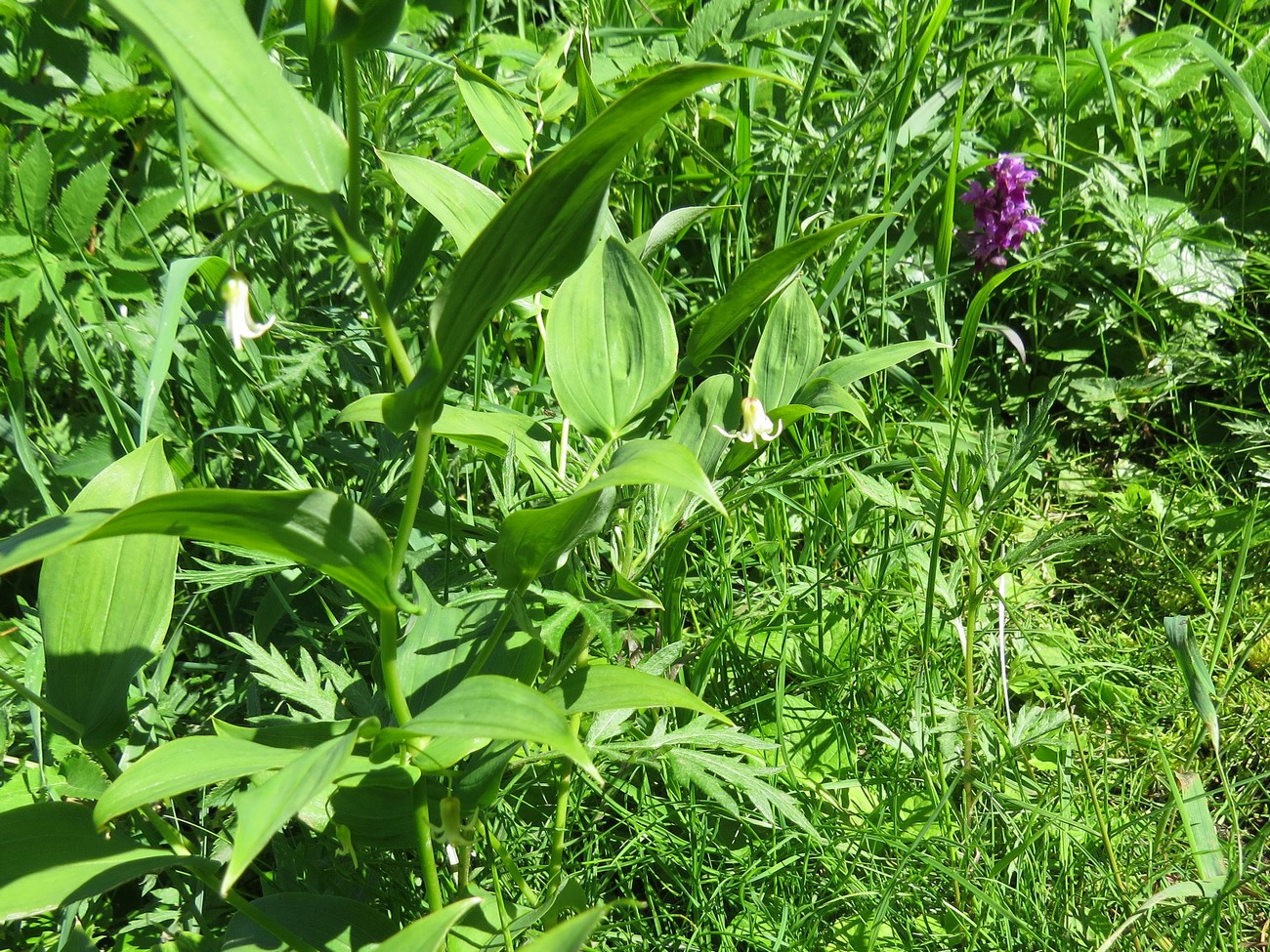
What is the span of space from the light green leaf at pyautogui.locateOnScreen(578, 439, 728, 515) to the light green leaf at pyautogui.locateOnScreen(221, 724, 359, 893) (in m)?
0.25

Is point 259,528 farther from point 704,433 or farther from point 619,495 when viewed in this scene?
point 704,433

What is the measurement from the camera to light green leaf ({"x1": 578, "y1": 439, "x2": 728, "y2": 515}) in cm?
72

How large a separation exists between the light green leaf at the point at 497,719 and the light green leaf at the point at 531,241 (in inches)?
8.1

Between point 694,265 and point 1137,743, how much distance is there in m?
1.03

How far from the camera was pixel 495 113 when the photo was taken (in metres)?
1.25

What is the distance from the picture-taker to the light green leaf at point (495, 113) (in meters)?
1.22

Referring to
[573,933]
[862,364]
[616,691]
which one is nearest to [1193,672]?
[862,364]

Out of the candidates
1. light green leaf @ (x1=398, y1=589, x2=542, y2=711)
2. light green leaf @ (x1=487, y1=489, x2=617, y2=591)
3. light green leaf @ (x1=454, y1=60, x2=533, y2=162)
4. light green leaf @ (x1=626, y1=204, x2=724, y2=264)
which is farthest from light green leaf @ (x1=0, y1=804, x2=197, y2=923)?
light green leaf @ (x1=454, y1=60, x2=533, y2=162)

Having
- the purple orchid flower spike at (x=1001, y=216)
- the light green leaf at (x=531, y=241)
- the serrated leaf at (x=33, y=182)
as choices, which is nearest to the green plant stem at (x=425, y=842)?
the light green leaf at (x=531, y=241)

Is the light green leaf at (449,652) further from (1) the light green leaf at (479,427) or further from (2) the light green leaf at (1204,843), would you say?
(2) the light green leaf at (1204,843)

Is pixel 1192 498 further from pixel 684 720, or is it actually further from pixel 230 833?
pixel 230 833

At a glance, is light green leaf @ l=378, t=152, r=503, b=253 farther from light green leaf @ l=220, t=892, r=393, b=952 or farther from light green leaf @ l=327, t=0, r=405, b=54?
light green leaf @ l=220, t=892, r=393, b=952

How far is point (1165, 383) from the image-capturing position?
5.80 feet

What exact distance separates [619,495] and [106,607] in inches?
18.9
